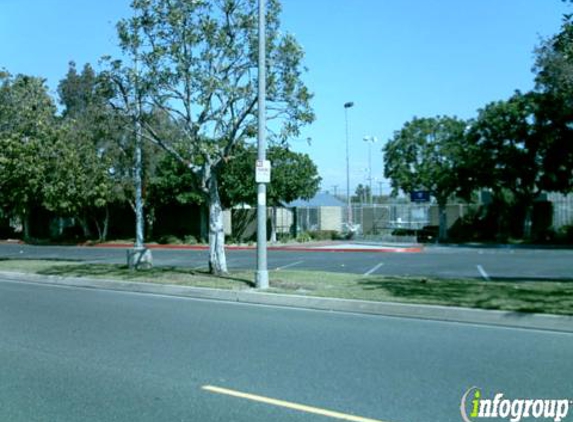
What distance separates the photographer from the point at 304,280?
51.6 ft

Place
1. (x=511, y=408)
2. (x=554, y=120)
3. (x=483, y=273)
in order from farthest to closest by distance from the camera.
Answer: (x=554, y=120) → (x=483, y=273) → (x=511, y=408)

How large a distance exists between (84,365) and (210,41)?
10486mm


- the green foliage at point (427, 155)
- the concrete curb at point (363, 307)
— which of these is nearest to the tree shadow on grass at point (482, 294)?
the concrete curb at point (363, 307)

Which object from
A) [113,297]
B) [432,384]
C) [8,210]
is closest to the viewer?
[432,384]

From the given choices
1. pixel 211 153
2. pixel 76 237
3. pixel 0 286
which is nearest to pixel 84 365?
pixel 211 153

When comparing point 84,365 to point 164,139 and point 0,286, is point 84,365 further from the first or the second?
point 164,139

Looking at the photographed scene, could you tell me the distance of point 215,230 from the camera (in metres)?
16.8

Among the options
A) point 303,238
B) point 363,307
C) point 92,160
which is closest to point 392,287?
point 363,307

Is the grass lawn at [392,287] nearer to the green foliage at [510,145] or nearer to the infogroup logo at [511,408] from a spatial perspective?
the infogroup logo at [511,408]

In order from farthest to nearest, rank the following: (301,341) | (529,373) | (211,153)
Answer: (211,153) < (301,341) < (529,373)

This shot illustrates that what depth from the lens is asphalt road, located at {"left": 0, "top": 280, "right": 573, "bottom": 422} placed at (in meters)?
5.81

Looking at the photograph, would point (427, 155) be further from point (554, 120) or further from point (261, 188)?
point (261, 188)

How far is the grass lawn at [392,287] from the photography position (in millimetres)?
11453

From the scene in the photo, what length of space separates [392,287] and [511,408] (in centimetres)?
824
